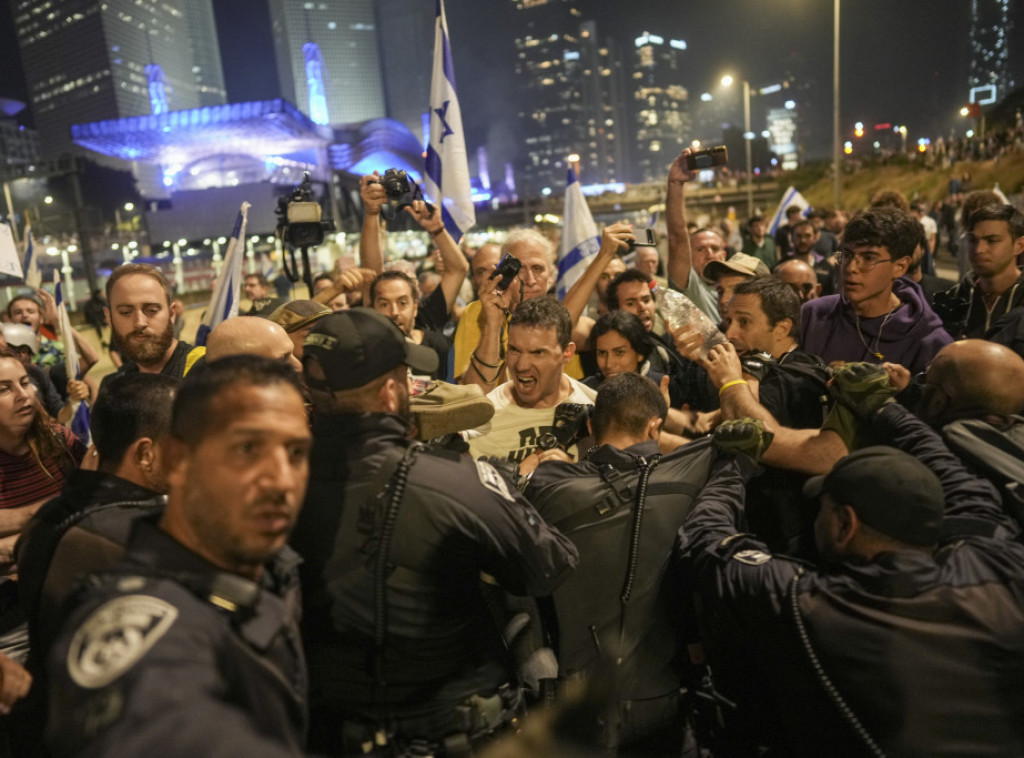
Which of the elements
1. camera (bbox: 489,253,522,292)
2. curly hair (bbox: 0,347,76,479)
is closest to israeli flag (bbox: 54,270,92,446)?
curly hair (bbox: 0,347,76,479)

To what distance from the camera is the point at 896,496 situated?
1.96 metres

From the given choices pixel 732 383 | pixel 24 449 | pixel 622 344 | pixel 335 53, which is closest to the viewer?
pixel 732 383

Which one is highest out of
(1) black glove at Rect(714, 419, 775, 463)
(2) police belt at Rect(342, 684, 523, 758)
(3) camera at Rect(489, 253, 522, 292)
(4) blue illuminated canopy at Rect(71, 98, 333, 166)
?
(4) blue illuminated canopy at Rect(71, 98, 333, 166)

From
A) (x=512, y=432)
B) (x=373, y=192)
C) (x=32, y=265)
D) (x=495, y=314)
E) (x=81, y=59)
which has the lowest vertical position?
(x=512, y=432)

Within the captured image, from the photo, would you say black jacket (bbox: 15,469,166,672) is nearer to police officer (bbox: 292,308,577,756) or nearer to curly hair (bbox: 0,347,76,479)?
police officer (bbox: 292,308,577,756)

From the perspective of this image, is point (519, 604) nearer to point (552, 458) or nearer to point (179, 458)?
point (552, 458)

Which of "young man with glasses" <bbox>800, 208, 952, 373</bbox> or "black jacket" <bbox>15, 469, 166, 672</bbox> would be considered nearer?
"black jacket" <bbox>15, 469, 166, 672</bbox>

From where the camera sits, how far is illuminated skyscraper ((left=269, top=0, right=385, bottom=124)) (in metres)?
152

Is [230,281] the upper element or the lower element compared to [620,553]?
upper

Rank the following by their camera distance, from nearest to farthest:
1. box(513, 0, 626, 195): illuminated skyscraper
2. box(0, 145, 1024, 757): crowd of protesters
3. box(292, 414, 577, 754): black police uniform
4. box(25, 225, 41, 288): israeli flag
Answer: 1. box(0, 145, 1024, 757): crowd of protesters
2. box(292, 414, 577, 754): black police uniform
3. box(25, 225, 41, 288): israeli flag
4. box(513, 0, 626, 195): illuminated skyscraper

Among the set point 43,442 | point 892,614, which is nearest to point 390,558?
point 892,614

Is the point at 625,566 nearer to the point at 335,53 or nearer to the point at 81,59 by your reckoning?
the point at 81,59

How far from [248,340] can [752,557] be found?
224 centimetres

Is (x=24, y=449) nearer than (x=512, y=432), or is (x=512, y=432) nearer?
(x=24, y=449)
